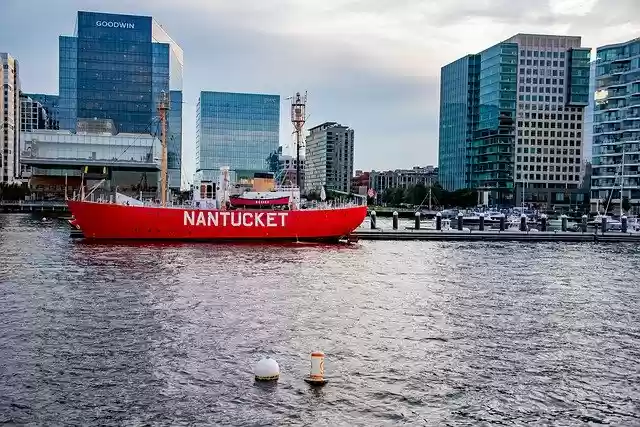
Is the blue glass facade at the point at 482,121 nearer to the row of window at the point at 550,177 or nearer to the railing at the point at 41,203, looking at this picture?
the row of window at the point at 550,177

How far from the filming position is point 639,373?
1437 cm

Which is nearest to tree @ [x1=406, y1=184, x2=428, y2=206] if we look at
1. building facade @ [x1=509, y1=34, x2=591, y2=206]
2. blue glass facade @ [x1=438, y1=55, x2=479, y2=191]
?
blue glass facade @ [x1=438, y1=55, x2=479, y2=191]

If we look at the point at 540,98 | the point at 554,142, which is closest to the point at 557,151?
the point at 554,142

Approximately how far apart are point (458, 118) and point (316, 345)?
181 m

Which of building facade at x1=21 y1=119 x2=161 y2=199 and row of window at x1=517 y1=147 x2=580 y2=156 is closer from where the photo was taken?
building facade at x1=21 y1=119 x2=161 y2=199

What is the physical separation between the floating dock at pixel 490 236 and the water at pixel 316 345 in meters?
23.2

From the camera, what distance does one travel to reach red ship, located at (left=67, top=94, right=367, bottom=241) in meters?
47.9

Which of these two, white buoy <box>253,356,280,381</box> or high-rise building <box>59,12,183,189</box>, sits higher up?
high-rise building <box>59,12,183,189</box>

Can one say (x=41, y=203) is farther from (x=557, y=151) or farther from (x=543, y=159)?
(x=557, y=151)

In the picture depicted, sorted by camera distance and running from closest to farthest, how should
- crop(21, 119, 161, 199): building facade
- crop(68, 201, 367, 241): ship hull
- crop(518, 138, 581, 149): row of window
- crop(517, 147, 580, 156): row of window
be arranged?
crop(68, 201, 367, 241): ship hull → crop(21, 119, 161, 199): building facade → crop(517, 147, 580, 156): row of window → crop(518, 138, 581, 149): row of window

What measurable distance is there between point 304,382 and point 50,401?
5014mm

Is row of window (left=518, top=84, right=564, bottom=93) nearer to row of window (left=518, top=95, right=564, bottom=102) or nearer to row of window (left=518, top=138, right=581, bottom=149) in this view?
row of window (left=518, top=95, right=564, bottom=102)

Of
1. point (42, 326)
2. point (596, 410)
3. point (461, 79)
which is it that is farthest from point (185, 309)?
point (461, 79)

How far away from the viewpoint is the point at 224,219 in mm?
49812
